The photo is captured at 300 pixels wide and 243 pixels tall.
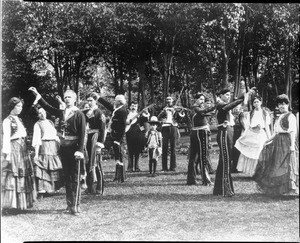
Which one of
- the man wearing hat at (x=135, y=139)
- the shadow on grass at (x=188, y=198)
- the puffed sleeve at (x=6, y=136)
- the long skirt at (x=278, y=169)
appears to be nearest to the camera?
the puffed sleeve at (x=6, y=136)

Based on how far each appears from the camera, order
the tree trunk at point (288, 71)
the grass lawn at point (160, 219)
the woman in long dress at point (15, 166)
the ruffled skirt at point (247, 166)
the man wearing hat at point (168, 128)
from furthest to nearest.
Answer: the man wearing hat at point (168, 128), the ruffled skirt at point (247, 166), the tree trunk at point (288, 71), the woman in long dress at point (15, 166), the grass lawn at point (160, 219)

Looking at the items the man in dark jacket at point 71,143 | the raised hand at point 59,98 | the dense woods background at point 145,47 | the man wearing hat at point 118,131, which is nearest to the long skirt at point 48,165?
the dense woods background at point 145,47

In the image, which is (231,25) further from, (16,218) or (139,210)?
(16,218)

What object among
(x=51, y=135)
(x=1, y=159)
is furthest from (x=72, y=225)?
(x=51, y=135)

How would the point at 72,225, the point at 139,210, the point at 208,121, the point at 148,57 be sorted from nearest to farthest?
the point at 72,225 < the point at 139,210 < the point at 148,57 < the point at 208,121

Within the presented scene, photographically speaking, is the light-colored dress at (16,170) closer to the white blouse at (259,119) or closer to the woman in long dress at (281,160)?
the woman in long dress at (281,160)

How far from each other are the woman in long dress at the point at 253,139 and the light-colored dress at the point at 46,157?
2987 mm

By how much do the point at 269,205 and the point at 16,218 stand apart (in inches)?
128

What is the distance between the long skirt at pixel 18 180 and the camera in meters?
5.45

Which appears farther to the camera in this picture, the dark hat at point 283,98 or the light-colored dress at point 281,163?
the light-colored dress at point 281,163

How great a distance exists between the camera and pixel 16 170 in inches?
220

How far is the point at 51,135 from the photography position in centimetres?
638

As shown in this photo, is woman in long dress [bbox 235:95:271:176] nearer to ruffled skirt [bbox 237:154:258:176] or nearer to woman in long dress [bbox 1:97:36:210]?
ruffled skirt [bbox 237:154:258:176]

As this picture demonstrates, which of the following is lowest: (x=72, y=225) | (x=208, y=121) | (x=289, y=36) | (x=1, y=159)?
(x=72, y=225)
